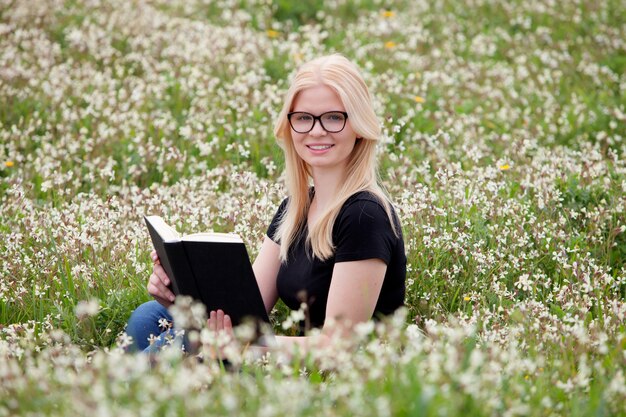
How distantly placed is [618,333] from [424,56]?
6623 mm

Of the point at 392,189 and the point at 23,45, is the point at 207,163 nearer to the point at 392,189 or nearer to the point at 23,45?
the point at 392,189

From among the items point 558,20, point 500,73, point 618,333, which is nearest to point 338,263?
point 618,333

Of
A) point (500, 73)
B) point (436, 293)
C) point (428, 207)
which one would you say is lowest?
point (436, 293)

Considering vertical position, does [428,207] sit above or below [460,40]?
below

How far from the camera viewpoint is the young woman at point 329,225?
3.88 meters

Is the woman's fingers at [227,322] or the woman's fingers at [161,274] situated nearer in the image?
the woman's fingers at [227,322]

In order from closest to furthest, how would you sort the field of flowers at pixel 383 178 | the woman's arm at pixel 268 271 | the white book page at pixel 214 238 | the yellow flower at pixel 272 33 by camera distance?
the field of flowers at pixel 383 178
the white book page at pixel 214 238
the woman's arm at pixel 268 271
the yellow flower at pixel 272 33

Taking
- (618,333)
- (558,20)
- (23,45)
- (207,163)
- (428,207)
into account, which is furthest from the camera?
(558,20)

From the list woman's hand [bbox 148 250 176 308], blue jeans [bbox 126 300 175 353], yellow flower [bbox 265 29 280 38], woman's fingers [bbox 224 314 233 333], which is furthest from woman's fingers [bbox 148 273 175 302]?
yellow flower [bbox 265 29 280 38]

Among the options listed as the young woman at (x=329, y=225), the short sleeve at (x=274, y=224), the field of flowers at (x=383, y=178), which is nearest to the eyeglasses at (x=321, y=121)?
the young woman at (x=329, y=225)

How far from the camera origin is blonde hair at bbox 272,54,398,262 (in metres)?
4.11

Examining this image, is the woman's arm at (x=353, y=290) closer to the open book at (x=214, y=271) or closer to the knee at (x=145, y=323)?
the open book at (x=214, y=271)

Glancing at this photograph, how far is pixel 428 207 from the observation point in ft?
18.6

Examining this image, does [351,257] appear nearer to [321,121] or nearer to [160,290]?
[321,121]
